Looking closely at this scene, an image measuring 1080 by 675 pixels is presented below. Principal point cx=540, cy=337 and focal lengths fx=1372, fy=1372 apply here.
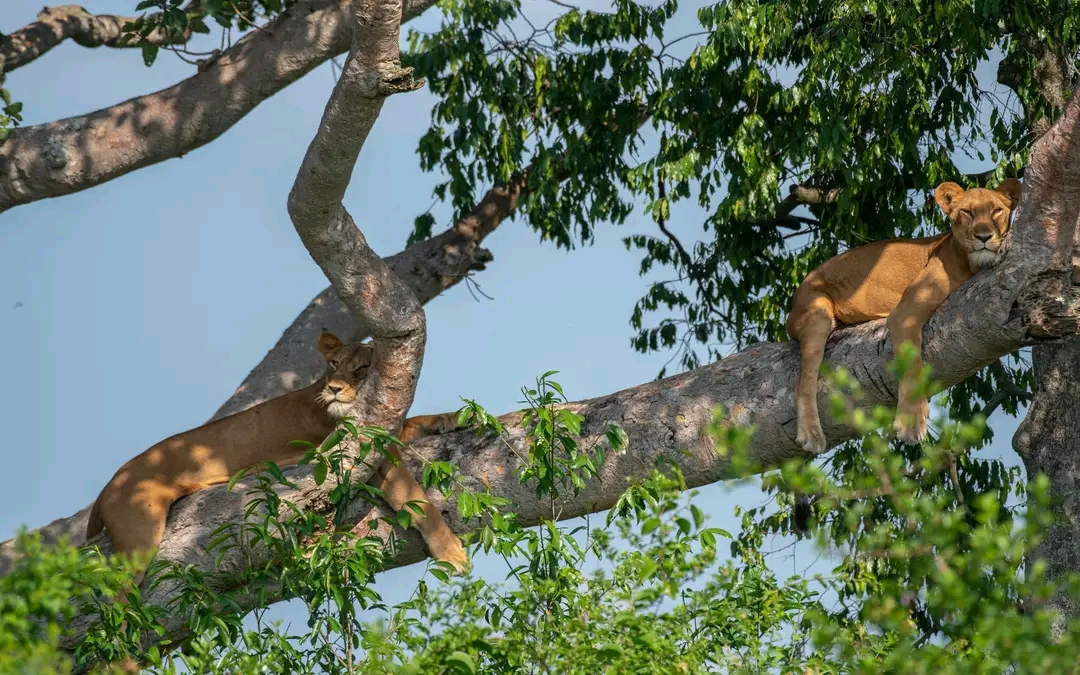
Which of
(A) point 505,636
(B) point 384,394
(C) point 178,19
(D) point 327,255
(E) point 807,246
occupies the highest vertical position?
(C) point 178,19

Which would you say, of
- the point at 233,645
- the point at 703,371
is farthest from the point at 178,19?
the point at 233,645

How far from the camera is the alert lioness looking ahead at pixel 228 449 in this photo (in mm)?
5484

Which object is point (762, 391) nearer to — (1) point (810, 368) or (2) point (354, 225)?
(1) point (810, 368)

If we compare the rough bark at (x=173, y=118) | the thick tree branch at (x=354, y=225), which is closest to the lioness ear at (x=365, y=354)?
the thick tree branch at (x=354, y=225)

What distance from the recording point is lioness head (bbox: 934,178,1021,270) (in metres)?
5.00

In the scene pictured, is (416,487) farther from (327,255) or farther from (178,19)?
(178,19)

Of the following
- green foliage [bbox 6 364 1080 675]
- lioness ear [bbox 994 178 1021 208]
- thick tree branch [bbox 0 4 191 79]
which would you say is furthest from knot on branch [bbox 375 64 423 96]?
thick tree branch [bbox 0 4 191 79]

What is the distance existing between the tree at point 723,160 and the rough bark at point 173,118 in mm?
11

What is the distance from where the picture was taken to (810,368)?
16.0 ft

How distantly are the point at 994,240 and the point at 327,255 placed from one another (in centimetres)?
243

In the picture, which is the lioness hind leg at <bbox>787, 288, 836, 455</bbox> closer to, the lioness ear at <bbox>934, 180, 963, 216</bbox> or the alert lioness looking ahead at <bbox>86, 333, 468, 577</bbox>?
the lioness ear at <bbox>934, 180, 963, 216</bbox>

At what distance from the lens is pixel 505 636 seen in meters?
3.48

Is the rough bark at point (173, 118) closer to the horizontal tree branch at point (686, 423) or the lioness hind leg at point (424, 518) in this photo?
the horizontal tree branch at point (686, 423)

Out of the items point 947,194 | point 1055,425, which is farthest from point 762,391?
point 1055,425
